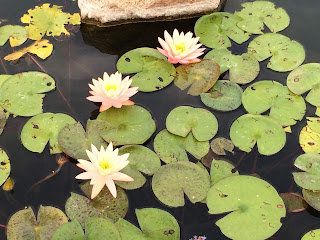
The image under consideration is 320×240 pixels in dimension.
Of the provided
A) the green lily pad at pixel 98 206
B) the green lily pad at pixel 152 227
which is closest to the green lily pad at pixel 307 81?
the green lily pad at pixel 152 227

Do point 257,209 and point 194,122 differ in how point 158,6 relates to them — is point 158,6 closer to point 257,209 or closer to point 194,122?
point 194,122

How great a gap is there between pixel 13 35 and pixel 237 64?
1821 millimetres

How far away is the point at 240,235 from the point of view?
93.3 inches

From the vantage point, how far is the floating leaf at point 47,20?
3.49 m

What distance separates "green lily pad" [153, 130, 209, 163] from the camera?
2727 millimetres

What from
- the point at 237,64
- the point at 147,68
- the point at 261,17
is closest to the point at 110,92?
the point at 147,68

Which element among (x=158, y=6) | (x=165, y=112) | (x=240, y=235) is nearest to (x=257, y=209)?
(x=240, y=235)

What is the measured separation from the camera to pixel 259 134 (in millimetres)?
2826

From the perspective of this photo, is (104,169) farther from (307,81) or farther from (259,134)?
(307,81)

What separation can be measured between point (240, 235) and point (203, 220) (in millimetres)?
244

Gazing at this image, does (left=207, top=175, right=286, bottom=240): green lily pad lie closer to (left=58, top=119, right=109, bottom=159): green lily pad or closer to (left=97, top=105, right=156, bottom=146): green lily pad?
(left=97, top=105, right=156, bottom=146): green lily pad

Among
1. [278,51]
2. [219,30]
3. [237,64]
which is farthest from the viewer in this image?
[219,30]

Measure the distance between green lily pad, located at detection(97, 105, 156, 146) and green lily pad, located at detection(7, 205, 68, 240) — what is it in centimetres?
58

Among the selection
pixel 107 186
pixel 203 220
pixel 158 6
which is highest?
pixel 158 6
